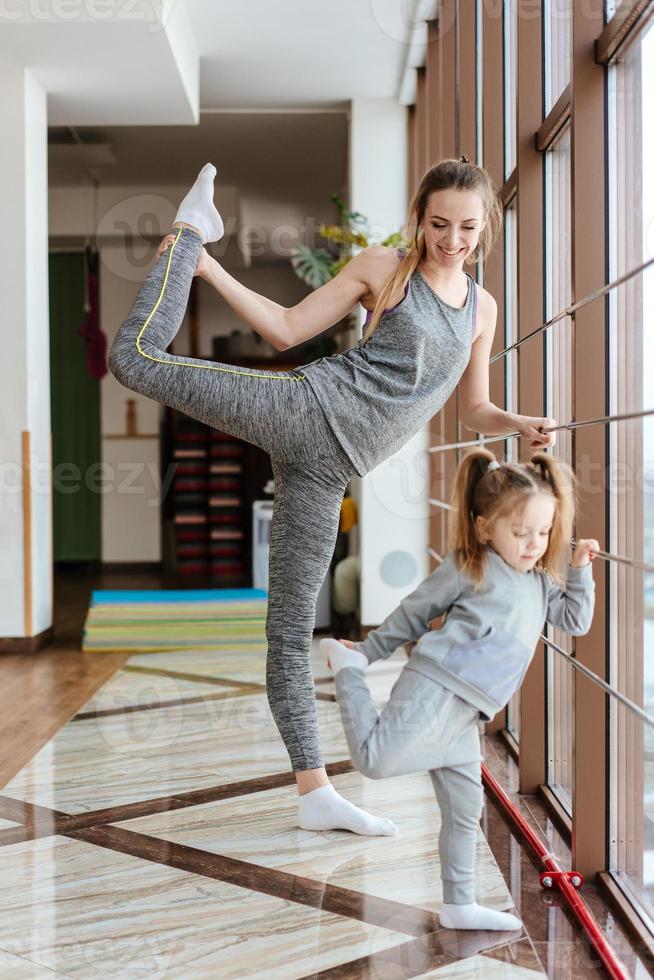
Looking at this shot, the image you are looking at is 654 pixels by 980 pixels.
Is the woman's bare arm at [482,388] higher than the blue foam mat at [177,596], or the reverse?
the woman's bare arm at [482,388]

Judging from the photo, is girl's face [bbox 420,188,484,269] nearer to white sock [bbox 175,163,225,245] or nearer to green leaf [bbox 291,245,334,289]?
white sock [bbox 175,163,225,245]

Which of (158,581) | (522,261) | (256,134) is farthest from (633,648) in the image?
(158,581)

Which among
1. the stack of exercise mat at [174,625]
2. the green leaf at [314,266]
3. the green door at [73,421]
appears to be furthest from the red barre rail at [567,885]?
the green door at [73,421]

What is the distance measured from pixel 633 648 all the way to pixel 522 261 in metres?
1.00

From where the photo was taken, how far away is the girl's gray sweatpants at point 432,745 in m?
1.41

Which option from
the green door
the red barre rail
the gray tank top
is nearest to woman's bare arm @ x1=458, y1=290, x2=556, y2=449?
the gray tank top

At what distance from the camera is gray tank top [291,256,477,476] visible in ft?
5.25

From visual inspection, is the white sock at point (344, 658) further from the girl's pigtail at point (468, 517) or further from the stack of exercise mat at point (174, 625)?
the stack of exercise mat at point (174, 625)

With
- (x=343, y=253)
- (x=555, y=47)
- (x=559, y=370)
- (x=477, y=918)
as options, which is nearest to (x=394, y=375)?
(x=559, y=370)

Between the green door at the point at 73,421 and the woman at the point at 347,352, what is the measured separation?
622 centimetres

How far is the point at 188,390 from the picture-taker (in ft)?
4.97

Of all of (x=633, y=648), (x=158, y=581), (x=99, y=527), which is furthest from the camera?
(x=99, y=527)

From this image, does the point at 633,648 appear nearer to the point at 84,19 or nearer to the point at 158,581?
the point at 84,19

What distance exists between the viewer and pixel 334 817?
196 cm
